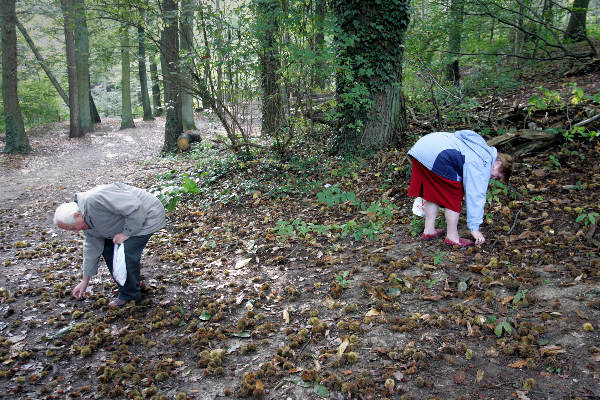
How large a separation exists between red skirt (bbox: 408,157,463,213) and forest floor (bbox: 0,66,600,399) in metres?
0.52

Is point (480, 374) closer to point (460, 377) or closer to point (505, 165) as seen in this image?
point (460, 377)

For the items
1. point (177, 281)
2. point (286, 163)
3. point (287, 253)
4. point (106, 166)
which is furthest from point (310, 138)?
point (106, 166)

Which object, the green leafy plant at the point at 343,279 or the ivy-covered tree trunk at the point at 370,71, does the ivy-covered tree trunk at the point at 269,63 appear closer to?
the ivy-covered tree trunk at the point at 370,71

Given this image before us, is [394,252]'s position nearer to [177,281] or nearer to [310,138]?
[177,281]

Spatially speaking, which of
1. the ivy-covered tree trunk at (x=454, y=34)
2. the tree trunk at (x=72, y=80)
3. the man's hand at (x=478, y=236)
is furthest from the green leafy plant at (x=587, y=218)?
the tree trunk at (x=72, y=80)

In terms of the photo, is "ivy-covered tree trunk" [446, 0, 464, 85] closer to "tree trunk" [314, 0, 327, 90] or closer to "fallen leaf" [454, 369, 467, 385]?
"tree trunk" [314, 0, 327, 90]

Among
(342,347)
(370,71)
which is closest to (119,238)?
(342,347)

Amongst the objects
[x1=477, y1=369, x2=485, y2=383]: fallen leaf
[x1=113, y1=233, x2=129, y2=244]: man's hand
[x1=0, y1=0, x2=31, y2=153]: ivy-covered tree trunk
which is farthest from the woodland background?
[x1=0, y1=0, x2=31, y2=153]: ivy-covered tree trunk

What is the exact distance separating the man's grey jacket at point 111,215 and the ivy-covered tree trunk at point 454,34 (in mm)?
5583

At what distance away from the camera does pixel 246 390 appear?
251 centimetres

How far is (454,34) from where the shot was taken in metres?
8.61

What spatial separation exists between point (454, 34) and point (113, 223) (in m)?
8.37

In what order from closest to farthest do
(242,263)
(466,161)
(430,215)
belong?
(466,161) → (430,215) → (242,263)

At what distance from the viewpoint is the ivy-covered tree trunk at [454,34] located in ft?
22.0
